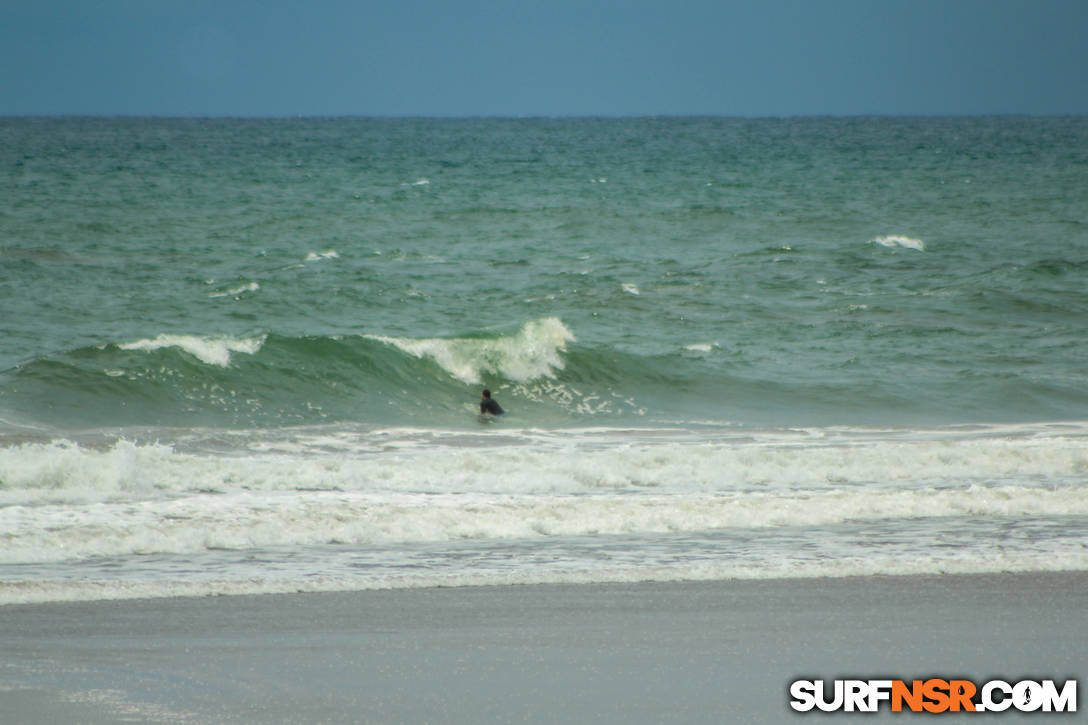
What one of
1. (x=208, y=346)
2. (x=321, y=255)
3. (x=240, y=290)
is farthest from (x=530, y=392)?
(x=321, y=255)

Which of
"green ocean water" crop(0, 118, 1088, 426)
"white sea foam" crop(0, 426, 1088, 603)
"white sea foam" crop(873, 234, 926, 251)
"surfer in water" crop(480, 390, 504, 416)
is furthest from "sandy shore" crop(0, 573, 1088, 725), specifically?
"white sea foam" crop(873, 234, 926, 251)

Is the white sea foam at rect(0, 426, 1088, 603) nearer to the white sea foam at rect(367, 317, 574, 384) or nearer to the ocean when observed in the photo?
the ocean

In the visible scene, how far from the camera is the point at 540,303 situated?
1078 inches

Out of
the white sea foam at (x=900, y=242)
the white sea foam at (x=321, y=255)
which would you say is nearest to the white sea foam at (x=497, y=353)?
the white sea foam at (x=321, y=255)

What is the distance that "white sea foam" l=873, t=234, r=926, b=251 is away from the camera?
120 ft

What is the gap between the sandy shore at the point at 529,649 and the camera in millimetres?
→ 5535

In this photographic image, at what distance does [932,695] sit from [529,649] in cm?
203

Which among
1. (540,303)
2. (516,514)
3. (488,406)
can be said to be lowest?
(516,514)

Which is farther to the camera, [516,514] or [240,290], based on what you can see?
[240,290]

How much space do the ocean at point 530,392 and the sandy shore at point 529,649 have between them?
49 centimetres

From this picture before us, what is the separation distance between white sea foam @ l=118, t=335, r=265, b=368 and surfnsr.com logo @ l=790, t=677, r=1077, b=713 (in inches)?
593

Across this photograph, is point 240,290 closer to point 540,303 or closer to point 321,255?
point 321,255

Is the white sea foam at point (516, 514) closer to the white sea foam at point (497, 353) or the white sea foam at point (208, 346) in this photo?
the white sea foam at point (208, 346)

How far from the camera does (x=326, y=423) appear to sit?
16891 millimetres
